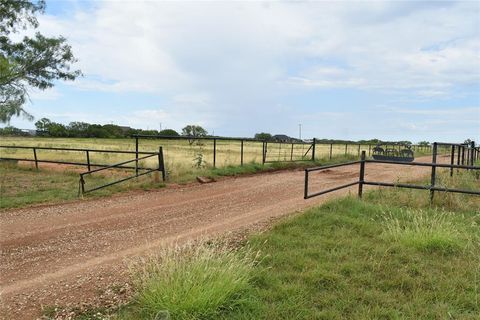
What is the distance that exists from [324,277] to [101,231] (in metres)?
4.08

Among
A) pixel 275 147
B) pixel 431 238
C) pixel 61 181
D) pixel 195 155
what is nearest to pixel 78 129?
pixel 275 147

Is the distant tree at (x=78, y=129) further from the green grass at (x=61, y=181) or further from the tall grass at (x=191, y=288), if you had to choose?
the tall grass at (x=191, y=288)

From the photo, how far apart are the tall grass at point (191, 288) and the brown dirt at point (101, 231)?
775 mm

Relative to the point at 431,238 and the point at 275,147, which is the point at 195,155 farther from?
the point at 431,238

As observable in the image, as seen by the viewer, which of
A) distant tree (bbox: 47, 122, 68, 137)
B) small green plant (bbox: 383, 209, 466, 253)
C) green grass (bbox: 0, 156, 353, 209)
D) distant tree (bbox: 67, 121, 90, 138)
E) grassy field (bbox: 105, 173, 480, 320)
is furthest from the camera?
distant tree (bbox: 67, 121, 90, 138)

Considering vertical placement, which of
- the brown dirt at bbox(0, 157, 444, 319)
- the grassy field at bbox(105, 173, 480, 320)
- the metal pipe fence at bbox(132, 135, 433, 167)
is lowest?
the brown dirt at bbox(0, 157, 444, 319)

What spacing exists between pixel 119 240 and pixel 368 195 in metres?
5.74

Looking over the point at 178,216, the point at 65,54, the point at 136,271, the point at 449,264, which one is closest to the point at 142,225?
the point at 178,216

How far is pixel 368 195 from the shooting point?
9.40m

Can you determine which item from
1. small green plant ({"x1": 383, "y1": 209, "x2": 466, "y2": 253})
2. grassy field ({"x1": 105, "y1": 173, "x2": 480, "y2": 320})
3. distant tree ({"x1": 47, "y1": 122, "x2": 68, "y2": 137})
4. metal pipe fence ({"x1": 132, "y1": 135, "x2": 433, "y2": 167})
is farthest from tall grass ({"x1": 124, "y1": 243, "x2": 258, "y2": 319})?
distant tree ({"x1": 47, "y1": 122, "x2": 68, "y2": 137})

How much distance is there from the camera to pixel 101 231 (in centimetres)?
689

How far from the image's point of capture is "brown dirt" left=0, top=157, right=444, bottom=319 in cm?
448

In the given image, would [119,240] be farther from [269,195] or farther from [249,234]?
[269,195]

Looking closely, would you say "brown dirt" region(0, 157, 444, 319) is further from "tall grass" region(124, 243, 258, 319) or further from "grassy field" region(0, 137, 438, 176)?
"grassy field" region(0, 137, 438, 176)
